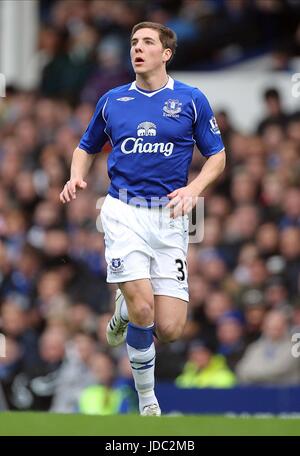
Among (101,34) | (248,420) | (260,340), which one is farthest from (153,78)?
(101,34)

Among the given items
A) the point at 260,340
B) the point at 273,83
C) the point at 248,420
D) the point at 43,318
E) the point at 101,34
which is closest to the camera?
the point at 248,420

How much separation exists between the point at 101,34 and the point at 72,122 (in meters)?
2.13

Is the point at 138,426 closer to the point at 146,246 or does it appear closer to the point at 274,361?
the point at 146,246

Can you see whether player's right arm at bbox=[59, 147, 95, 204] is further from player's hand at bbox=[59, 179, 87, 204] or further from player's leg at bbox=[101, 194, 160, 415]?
player's leg at bbox=[101, 194, 160, 415]

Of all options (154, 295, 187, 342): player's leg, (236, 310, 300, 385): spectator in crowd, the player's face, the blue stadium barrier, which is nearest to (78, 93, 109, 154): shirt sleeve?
the player's face

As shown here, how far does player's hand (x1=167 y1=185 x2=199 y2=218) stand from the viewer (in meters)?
9.45

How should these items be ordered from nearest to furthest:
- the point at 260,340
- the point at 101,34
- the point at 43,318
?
the point at 260,340 < the point at 43,318 < the point at 101,34

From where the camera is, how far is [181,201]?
9469 millimetres

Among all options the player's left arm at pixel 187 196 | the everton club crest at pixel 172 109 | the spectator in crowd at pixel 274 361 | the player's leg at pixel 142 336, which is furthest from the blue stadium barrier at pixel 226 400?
the everton club crest at pixel 172 109

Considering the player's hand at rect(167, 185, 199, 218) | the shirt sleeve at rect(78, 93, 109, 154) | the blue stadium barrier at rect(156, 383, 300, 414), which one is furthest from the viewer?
the blue stadium barrier at rect(156, 383, 300, 414)

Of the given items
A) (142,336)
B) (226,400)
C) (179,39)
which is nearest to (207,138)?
(142,336)

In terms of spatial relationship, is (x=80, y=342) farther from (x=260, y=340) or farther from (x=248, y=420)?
(x=248, y=420)

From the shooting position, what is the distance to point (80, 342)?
14.8 m

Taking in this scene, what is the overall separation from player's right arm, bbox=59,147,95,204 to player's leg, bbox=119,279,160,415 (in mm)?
730
